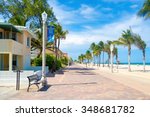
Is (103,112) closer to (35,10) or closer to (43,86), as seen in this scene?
(43,86)

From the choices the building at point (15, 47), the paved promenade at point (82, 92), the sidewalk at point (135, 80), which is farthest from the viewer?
the building at point (15, 47)

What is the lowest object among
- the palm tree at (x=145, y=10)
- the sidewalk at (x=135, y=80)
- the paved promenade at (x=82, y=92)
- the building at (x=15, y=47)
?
the paved promenade at (x=82, y=92)

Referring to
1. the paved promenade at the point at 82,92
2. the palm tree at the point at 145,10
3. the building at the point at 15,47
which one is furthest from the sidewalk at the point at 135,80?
the building at the point at 15,47

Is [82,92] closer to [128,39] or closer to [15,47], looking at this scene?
[15,47]

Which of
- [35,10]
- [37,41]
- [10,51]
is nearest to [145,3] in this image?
[10,51]

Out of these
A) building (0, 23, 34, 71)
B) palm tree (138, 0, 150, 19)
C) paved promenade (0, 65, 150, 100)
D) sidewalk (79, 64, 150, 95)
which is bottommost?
paved promenade (0, 65, 150, 100)

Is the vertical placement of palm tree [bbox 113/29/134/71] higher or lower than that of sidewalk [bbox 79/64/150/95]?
higher

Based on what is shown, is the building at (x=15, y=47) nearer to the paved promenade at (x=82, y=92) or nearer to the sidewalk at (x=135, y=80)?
the sidewalk at (x=135, y=80)

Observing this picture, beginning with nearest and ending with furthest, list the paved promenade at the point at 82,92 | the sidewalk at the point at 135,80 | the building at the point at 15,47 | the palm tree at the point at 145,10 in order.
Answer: the paved promenade at the point at 82,92
the sidewalk at the point at 135,80
the building at the point at 15,47
the palm tree at the point at 145,10

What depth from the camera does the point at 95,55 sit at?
130125mm

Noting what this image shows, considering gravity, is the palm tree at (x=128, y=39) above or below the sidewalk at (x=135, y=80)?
above

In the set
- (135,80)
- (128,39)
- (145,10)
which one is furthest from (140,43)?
(135,80)

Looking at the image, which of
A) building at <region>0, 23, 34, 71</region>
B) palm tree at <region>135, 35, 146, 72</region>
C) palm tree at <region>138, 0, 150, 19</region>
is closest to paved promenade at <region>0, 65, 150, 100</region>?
building at <region>0, 23, 34, 71</region>

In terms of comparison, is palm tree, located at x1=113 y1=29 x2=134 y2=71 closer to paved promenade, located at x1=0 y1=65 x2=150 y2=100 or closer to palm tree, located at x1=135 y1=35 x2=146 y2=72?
palm tree, located at x1=135 y1=35 x2=146 y2=72
